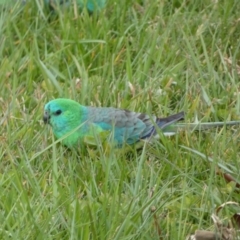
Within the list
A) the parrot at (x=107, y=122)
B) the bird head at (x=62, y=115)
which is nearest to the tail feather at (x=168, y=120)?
the parrot at (x=107, y=122)

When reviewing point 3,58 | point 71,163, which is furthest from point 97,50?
point 71,163

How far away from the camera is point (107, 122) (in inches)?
140

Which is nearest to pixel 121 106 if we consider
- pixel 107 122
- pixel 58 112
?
pixel 107 122

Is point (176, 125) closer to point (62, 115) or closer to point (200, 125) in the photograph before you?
point (200, 125)

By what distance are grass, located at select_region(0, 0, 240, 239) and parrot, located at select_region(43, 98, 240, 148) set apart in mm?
66

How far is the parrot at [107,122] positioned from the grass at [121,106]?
0.07 m

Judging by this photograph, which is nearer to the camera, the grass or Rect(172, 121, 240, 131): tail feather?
the grass

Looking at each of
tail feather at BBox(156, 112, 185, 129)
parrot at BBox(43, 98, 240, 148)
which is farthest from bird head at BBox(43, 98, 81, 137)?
tail feather at BBox(156, 112, 185, 129)

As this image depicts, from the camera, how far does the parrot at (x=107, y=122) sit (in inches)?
138

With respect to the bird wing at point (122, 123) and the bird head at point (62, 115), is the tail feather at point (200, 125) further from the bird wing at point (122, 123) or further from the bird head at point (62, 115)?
the bird head at point (62, 115)

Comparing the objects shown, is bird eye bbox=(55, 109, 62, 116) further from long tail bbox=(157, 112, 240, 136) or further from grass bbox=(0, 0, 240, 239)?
long tail bbox=(157, 112, 240, 136)

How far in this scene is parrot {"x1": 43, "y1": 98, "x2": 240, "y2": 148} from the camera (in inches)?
138

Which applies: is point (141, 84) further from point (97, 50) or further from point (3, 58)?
point (3, 58)

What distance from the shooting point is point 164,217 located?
2986 millimetres
